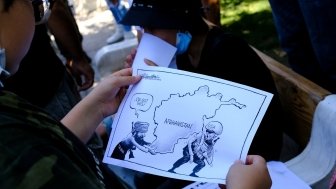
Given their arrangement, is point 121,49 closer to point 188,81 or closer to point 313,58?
point 313,58

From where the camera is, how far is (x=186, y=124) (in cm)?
134

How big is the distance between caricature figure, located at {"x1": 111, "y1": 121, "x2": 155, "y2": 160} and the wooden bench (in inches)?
27.3

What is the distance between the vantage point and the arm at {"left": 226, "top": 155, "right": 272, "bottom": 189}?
3.62 feet

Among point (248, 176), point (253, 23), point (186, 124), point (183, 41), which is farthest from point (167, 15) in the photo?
point (253, 23)

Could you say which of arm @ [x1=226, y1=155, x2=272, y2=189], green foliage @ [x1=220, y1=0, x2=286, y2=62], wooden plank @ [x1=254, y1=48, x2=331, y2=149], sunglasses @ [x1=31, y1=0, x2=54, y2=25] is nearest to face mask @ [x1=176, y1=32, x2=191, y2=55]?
wooden plank @ [x1=254, y1=48, x2=331, y2=149]

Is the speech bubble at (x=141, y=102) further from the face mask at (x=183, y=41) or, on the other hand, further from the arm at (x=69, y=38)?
the arm at (x=69, y=38)

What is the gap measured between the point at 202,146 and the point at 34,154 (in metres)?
0.63

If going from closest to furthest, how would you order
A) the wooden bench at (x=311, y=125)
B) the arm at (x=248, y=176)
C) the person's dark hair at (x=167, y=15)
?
the arm at (x=248, y=176)
the wooden bench at (x=311, y=125)
the person's dark hair at (x=167, y=15)

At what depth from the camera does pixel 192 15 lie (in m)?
1.92

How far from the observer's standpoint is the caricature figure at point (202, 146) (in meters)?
1.27

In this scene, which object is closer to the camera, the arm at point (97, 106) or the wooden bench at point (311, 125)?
the arm at point (97, 106)

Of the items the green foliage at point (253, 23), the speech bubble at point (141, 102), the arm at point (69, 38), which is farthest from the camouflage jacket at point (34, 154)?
the green foliage at point (253, 23)

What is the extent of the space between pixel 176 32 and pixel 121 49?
3059mm

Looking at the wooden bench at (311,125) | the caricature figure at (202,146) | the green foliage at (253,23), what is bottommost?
the green foliage at (253,23)
